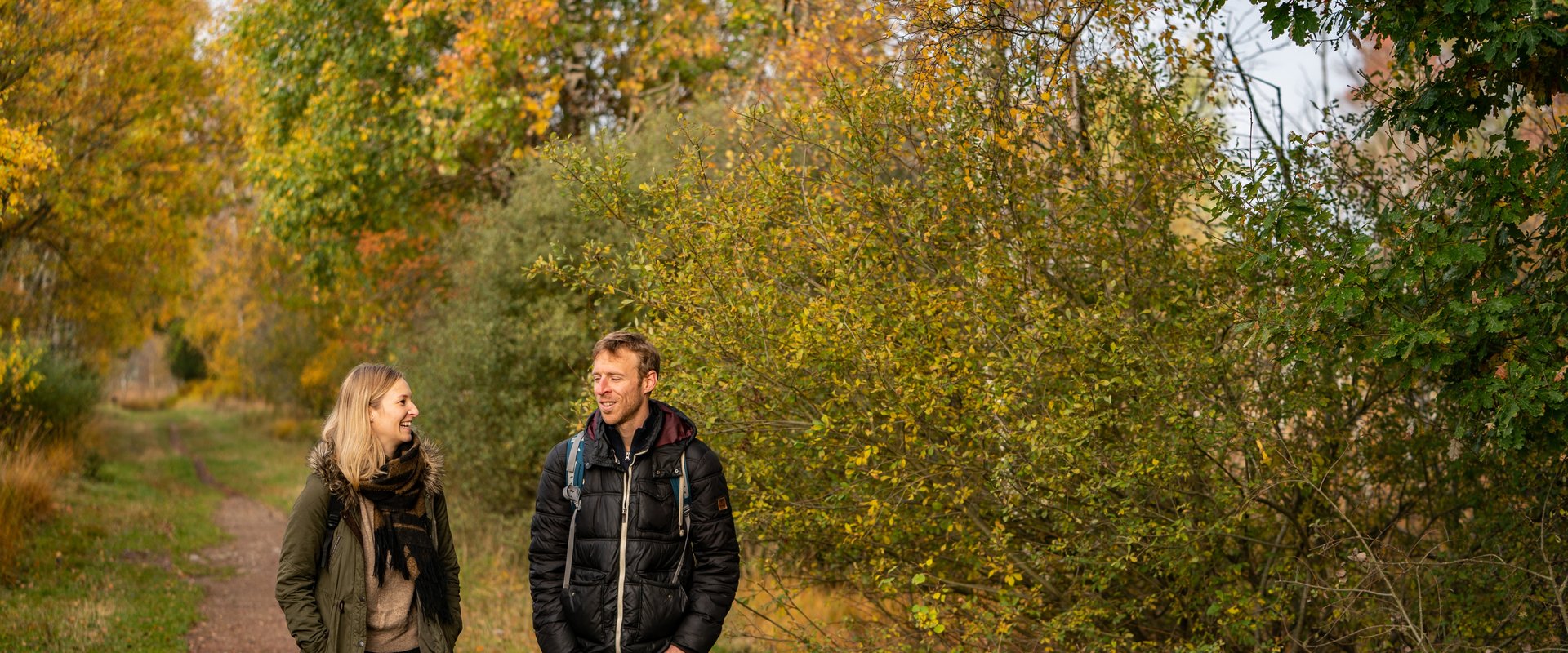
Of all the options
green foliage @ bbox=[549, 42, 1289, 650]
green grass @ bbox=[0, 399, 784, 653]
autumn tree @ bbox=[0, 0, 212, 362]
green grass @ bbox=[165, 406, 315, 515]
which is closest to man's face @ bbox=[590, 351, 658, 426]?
green foliage @ bbox=[549, 42, 1289, 650]

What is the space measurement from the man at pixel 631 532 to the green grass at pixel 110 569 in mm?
5830

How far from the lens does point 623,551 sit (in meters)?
3.96

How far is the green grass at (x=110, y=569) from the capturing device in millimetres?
8742

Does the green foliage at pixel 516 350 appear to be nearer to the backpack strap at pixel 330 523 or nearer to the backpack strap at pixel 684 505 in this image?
the backpack strap at pixel 330 523

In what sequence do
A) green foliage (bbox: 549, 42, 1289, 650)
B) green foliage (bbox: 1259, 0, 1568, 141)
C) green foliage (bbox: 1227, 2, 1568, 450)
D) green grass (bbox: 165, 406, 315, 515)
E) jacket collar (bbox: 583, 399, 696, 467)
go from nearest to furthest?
jacket collar (bbox: 583, 399, 696, 467) → green foliage (bbox: 1259, 0, 1568, 141) → green foliage (bbox: 1227, 2, 1568, 450) → green foliage (bbox: 549, 42, 1289, 650) → green grass (bbox: 165, 406, 315, 515)

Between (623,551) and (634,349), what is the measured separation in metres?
0.66

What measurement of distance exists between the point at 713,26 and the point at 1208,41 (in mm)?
11711

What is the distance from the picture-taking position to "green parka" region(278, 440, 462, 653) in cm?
393

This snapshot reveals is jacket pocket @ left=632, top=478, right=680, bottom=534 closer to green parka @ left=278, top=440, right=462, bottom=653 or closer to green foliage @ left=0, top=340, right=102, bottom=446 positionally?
green parka @ left=278, top=440, right=462, bottom=653

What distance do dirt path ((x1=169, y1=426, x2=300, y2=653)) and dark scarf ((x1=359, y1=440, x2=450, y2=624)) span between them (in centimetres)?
173

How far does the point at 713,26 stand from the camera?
56.9ft

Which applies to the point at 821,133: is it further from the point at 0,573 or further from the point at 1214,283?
the point at 0,573

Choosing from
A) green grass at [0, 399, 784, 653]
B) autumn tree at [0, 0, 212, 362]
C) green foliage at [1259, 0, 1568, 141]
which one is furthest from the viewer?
autumn tree at [0, 0, 212, 362]

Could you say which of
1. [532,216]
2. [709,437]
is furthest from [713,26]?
[709,437]
